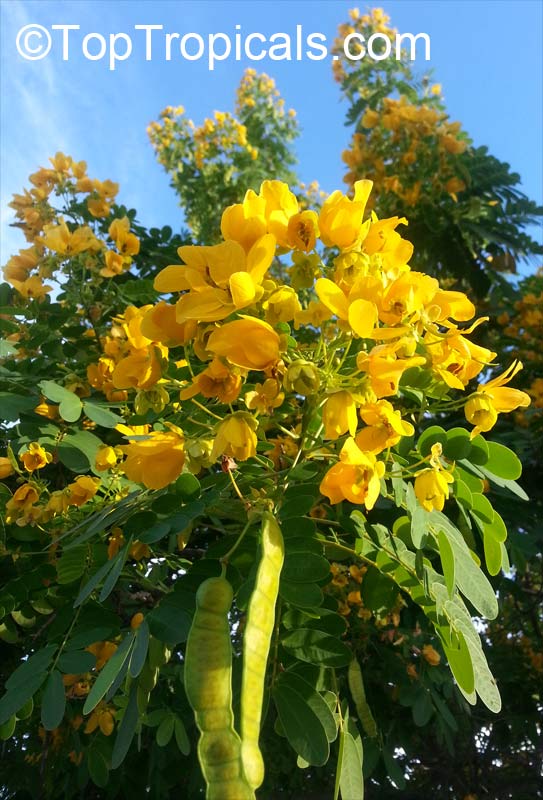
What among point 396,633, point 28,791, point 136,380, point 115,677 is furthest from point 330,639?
point 28,791

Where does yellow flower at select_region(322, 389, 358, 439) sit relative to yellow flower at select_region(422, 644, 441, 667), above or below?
above

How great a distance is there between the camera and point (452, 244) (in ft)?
10.7

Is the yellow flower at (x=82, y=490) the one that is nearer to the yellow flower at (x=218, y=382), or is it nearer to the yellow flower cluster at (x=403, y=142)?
the yellow flower at (x=218, y=382)

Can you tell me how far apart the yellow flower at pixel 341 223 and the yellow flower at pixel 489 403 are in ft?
1.06

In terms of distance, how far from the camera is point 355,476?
0.84 metres

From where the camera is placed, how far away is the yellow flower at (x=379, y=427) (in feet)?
2.80

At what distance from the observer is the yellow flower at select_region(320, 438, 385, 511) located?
0.83 meters

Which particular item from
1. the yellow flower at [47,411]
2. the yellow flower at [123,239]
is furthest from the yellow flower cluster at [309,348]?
the yellow flower at [123,239]

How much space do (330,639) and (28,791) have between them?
2.04 meters

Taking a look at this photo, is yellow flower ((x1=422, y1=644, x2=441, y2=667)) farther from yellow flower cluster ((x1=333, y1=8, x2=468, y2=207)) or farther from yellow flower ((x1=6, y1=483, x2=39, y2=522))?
yellow flower cluster ((x1=333, y1=8, x2=468, y2=207))

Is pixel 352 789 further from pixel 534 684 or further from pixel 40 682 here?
pixel 534 684

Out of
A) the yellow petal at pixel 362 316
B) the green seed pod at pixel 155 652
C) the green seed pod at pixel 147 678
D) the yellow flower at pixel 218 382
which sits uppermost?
the yellow petal at pixel 362 316

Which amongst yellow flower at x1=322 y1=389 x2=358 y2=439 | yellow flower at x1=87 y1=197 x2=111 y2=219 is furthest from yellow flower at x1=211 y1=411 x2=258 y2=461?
yellow flower at x1=87 y1=197 x2=111 y2=219

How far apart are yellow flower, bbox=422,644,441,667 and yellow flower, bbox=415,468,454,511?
4.67 ft
